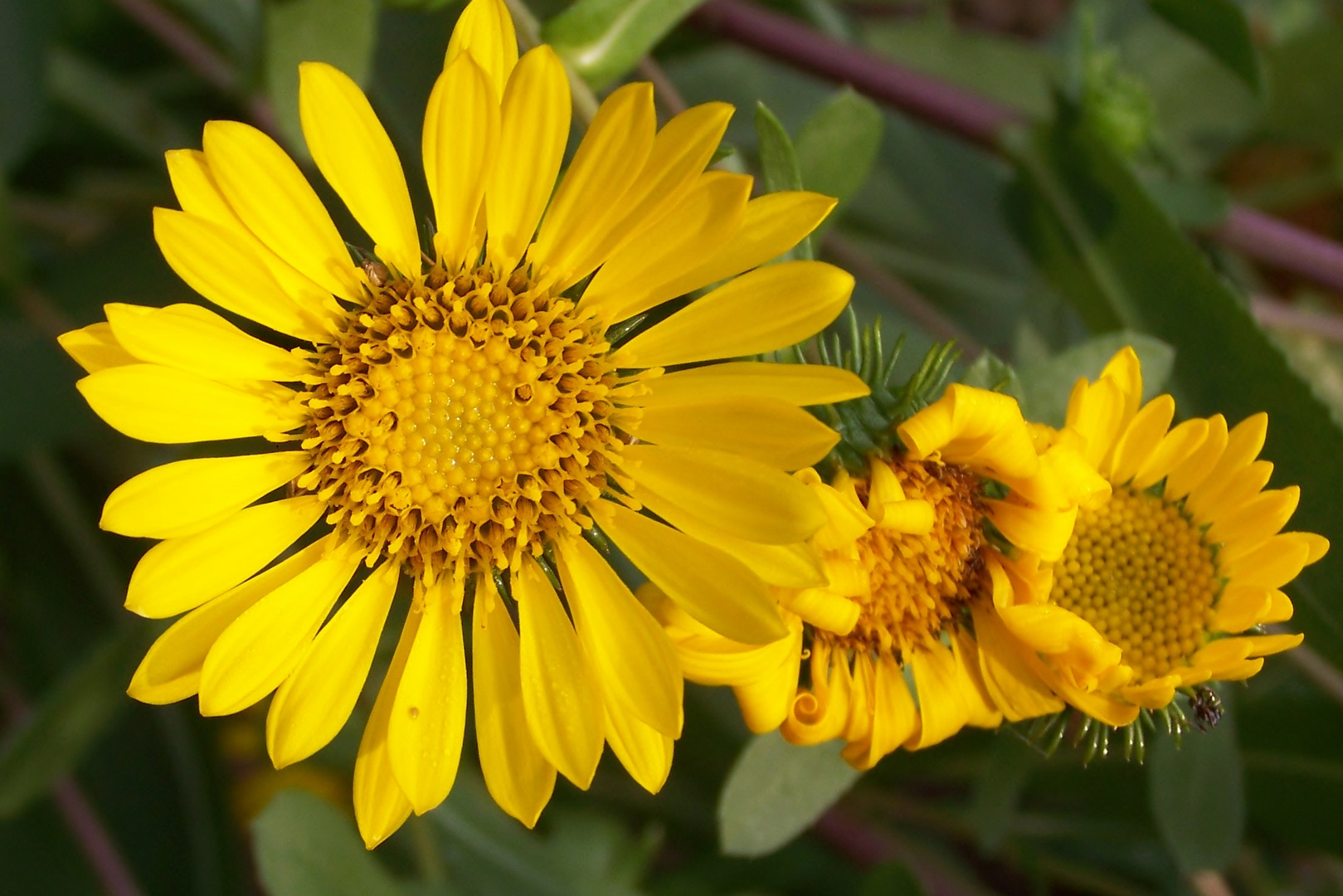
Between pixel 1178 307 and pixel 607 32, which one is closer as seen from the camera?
pixel 607 32

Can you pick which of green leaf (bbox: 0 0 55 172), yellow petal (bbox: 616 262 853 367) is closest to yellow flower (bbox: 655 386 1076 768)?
yellow petal (bbox: 616 262 853 367)

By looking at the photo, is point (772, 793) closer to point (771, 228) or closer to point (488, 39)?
point (771, 228)

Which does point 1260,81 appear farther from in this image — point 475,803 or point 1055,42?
point 475,803

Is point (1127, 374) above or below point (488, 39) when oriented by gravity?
below

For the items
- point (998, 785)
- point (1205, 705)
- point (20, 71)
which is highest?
point (20, 71)

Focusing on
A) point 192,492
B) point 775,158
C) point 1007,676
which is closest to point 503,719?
point 192,492

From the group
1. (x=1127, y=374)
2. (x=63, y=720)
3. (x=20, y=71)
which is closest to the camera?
(x=1127, y=374)

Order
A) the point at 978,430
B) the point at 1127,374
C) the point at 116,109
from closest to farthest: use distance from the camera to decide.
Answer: the point at 978,430 < the point at 1127,374 < the point at 116,109

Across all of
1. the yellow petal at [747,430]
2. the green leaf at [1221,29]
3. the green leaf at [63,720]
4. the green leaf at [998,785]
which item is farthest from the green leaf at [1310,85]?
the green leaf at [63,720]
